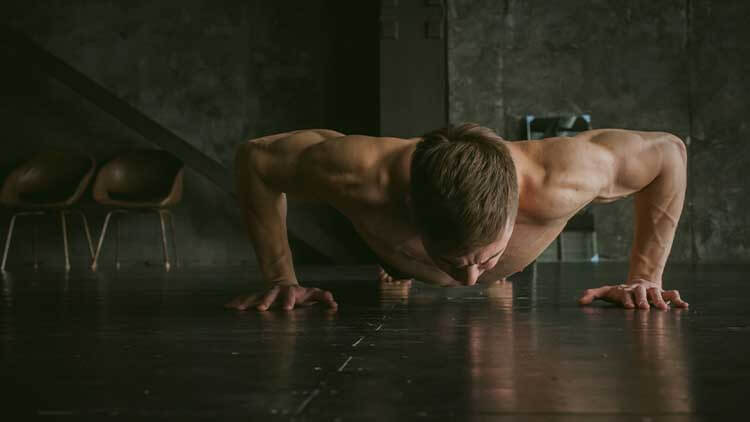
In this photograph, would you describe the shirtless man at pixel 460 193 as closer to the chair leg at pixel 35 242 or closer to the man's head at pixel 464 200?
the man's head at pixel 464 200

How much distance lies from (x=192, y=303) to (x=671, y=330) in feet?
5.56

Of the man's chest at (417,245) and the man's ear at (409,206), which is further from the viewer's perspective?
the man's chest at (417,245)

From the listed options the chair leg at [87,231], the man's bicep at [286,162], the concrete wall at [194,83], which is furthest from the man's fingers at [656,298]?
the chair leg at [87,231]

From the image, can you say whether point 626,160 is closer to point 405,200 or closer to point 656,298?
point 656,298

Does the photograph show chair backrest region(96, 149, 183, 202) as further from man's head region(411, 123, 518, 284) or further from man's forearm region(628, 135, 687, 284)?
man's head region(411, 123, 518, 284)

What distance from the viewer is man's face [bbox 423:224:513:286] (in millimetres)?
2102

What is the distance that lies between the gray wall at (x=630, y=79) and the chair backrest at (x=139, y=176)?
8.57ft

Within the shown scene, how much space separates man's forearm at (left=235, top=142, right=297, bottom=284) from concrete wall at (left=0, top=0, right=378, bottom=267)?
516 cm

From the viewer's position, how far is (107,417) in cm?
105

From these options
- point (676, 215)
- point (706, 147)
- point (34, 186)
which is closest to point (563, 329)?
point (676, 215)

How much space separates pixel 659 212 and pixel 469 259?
87 centimetres

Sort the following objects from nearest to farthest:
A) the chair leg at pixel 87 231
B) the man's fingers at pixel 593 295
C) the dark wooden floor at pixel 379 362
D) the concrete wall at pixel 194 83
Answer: the dark wooden floor at pixel 379 362 < the man's fingers at pixel 593 295 < the chair leg at pixel 87 231 < the concrete wall at pixel 194 83

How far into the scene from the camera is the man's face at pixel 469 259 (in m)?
2.10

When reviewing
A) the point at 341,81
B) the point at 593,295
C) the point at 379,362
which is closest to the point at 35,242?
the point at 341,81
